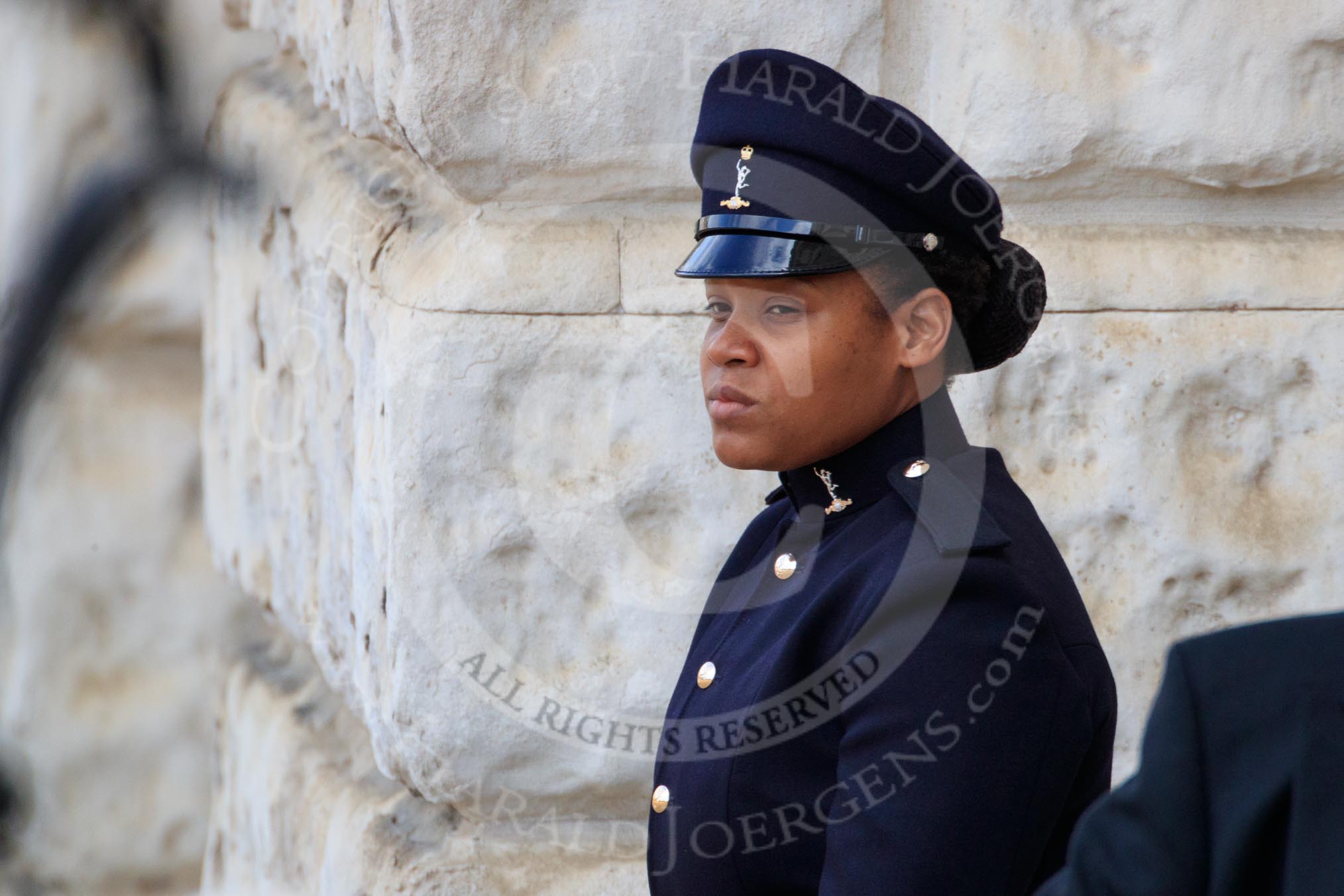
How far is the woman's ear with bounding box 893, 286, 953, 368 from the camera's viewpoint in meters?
1.10

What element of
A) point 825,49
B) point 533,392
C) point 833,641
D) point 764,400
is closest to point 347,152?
point 533,392

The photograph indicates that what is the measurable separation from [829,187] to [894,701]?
1.22ft

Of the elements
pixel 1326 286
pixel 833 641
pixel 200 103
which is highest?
pixel 200 103

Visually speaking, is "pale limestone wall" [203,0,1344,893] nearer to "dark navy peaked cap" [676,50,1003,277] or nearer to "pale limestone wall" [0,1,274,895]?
"dark navy peaked cap" [676,50,1003,277]

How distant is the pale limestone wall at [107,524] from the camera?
6.40 ft

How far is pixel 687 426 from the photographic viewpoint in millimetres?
1464

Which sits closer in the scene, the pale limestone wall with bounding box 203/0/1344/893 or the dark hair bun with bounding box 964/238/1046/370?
the dark hair bun with bounding box 964/238/1046/370

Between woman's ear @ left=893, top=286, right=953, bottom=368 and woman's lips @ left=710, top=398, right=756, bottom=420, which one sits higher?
woman's ear @ left=893, top=286, right=953, bottom=368

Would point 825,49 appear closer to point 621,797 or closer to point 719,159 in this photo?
point 719,159

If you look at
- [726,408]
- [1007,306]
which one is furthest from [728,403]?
[1007,306]

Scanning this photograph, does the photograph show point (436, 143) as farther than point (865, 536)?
Yes

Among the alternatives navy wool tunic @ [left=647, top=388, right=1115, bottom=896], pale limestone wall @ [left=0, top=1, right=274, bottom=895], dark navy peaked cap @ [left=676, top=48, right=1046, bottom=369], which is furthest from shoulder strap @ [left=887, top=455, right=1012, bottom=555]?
pale limestone wall @ [left=0, top=1, right=274, bottom=895]

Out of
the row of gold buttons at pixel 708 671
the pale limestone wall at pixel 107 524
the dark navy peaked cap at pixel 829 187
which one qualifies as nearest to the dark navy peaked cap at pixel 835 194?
the dark navy peaked cap at pixel 829 187

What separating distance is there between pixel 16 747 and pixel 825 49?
1.37m
